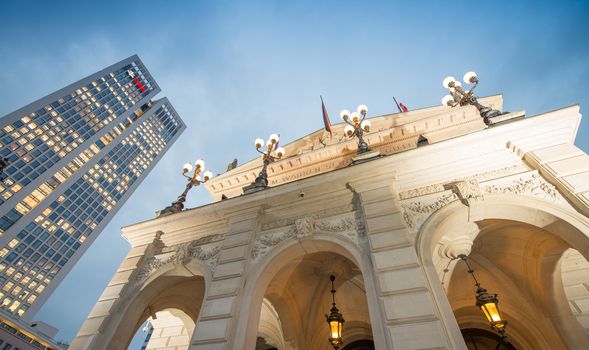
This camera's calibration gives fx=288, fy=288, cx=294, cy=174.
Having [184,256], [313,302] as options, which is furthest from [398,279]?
[184,256]

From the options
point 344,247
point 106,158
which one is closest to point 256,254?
point 344,247

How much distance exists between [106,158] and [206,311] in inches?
4013

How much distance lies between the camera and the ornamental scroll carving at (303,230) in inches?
332

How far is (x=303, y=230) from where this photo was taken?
874 centimetres

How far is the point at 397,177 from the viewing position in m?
9.05

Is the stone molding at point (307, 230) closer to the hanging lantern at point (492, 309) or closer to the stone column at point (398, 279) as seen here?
→ the stone column at point (398, 279)

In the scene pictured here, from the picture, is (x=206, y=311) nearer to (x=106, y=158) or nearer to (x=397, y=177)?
(x=397, y=177)

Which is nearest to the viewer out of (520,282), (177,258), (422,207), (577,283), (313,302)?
(577,283)

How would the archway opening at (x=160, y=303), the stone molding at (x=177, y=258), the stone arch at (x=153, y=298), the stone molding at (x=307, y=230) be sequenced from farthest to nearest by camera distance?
the stone molding at (x=177, y=258) → the archway opening at (x=160, y=303) → the stone arch at (x=153, y=298) → the stone molding at (x=307, y=230)

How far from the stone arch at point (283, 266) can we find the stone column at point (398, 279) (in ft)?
0.80

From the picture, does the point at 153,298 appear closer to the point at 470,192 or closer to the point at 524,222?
the point at 470,192

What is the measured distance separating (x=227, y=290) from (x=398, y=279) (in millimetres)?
4527

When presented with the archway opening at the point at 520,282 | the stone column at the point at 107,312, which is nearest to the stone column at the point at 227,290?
the stone column at the point at 107,312

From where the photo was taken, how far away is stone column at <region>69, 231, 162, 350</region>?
864cm
